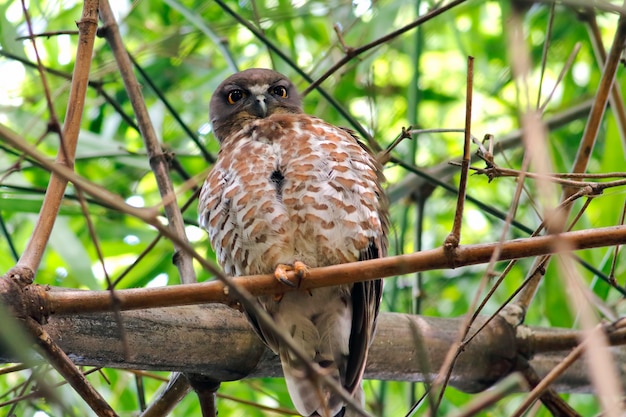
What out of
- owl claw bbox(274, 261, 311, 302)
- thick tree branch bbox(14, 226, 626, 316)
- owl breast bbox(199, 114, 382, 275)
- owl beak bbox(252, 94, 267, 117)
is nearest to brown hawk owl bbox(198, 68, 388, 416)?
owl breast bbox(199, 114, 382, 275)

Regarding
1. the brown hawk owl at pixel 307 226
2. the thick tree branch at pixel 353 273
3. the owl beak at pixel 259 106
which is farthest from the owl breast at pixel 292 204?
the thick tree branch at pixel 353 273

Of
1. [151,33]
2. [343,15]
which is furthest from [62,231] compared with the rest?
[343,15]

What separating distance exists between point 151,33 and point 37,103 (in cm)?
77

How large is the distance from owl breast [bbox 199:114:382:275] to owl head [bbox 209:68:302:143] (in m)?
0.78

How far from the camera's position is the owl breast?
9.27 ft

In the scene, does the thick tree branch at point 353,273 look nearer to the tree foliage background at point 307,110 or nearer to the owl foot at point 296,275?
the owl foot at point 296,275

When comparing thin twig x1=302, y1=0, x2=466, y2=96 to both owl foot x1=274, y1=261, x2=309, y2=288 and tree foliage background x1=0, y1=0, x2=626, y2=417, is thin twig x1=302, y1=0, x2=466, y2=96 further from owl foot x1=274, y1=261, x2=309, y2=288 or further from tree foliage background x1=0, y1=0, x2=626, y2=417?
owl foot x1=274, y1=261, x2=309, y2=288

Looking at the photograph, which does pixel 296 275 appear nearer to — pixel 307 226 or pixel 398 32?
pixel 307 226

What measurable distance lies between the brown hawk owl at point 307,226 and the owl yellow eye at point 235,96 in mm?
773

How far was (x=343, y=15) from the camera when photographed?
4.73m

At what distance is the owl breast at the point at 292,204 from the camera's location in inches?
111

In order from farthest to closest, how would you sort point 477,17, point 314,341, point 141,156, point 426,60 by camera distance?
point 426,60, point 477,17, point 141,156, point 314,341

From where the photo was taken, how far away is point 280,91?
13.1 ft

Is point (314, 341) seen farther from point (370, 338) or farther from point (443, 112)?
point (443, 112)
